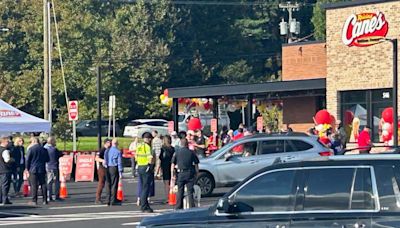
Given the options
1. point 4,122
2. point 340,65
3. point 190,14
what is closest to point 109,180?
point 4,122

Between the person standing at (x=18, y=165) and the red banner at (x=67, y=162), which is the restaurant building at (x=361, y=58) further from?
the person standing at (x=18, y=165)

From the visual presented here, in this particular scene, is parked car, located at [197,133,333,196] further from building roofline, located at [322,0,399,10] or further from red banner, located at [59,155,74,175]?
building roofline, located at [322,0,399,10]

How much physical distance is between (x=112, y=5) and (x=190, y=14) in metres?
6.54

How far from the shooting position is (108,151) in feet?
80.3

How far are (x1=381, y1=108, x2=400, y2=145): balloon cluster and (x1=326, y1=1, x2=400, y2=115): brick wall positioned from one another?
3166mm

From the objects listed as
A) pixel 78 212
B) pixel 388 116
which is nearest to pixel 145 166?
pixel 78 212

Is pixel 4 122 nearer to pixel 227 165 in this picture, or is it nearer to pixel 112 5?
pixel 227 165

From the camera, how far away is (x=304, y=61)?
1807 inches

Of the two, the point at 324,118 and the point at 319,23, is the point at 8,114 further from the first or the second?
the point at 319,23

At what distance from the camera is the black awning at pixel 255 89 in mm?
40750

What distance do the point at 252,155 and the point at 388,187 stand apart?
15709 mm

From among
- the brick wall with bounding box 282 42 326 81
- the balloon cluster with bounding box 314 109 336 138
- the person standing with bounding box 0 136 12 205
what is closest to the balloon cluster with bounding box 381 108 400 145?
the balloon cluster with bounding box 314 109 336 138

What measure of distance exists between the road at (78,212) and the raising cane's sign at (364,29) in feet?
32.9

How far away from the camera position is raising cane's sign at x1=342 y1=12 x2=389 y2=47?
36.0 meters
